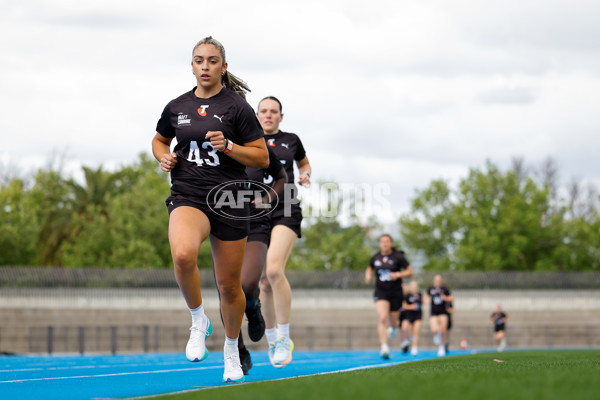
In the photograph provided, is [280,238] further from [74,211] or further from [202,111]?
[74,211]

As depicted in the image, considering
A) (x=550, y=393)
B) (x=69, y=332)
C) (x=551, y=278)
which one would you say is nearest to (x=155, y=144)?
(x=550, y=393)

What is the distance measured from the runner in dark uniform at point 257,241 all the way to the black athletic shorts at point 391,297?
7.64 meters

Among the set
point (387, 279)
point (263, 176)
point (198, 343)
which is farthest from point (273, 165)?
point (387, 279)

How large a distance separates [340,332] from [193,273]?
33.8 meters

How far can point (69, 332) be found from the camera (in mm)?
37344

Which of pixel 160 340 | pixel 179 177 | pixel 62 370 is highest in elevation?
pixel 179 177

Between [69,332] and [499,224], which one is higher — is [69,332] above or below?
below

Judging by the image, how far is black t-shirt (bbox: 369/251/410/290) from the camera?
55.0ft

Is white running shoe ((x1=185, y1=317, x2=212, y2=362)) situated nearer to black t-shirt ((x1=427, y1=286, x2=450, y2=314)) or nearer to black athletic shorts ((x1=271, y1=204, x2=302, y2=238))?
black athletic shorts ((x1=271, y1=204, x2=302, y2=238))

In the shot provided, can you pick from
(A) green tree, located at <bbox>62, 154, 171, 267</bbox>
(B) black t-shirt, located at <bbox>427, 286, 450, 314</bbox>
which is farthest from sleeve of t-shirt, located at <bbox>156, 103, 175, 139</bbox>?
(A) green tree, located at <bbox>62, 154, 171, 267</bbox>

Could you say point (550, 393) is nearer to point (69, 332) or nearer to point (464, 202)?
point (69, 332)

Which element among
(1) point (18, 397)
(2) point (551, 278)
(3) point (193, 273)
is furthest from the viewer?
(2) point (551, 278)

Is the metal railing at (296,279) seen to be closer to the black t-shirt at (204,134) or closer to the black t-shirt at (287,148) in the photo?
the black t-shirt at (287,148)

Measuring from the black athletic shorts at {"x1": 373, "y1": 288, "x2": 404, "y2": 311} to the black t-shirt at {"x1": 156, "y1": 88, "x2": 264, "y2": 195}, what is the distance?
1016 centimetres
